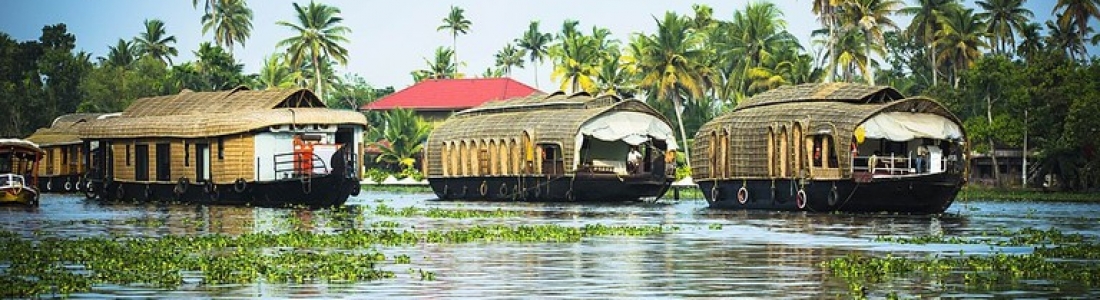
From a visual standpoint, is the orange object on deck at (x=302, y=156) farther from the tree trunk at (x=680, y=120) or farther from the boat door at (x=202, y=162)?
the tree trunk at (x=680, y=120)

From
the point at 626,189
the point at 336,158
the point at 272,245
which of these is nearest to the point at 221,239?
the point at 272,245


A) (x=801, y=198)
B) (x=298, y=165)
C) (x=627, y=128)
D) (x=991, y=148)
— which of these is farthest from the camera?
(x=991, y=148)

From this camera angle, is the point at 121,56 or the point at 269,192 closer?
the point at 269,192

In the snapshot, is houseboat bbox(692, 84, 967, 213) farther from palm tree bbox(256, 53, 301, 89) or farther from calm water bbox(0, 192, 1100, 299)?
palm tree bbox(256, 53, 301, 89)

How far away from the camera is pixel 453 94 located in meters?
107

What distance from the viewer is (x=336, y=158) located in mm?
47531

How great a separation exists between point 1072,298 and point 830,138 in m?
25.0

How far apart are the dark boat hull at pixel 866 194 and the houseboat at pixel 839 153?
0.08 ft

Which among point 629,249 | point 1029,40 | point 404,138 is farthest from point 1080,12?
point 629,249

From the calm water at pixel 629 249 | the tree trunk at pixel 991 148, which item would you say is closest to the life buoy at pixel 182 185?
the calm water at pixel 629 249

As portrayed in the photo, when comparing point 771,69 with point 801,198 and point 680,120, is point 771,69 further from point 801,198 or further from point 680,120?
point 801,198

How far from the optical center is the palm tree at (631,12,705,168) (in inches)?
3268

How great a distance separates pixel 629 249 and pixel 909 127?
706 inches

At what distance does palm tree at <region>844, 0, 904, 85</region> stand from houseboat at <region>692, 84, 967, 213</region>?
30.5 meters
